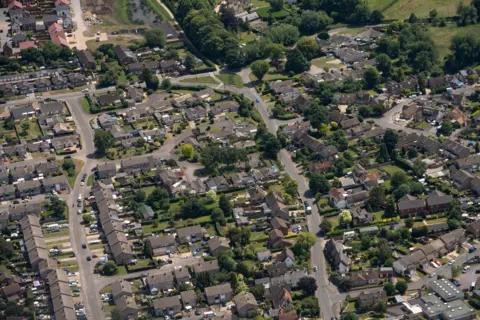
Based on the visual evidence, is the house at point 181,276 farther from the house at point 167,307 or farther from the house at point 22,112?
the house at point 22,112

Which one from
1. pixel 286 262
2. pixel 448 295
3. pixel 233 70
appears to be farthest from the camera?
pixel 233 70

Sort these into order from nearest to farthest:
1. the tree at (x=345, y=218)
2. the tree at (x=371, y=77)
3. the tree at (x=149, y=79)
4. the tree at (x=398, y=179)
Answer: the tree at (x=345, y=218) < the tree at (x=398, y=179) < the tree at (x=371, y=77) < the tree at (x=149, y=79)

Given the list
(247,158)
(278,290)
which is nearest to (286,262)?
(278,290)

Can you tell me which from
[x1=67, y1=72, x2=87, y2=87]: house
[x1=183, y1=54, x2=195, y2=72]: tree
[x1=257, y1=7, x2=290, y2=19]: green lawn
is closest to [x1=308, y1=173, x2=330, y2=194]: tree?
[x1=183, y1=54, x2=195, y2=72]: tree

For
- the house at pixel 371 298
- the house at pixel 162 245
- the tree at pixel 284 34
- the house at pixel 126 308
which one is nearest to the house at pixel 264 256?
the house at pixel 162 245

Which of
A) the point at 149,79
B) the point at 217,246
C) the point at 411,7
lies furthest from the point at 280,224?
the point at 411,7

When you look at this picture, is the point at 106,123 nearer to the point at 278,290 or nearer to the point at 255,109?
the point at 255,109

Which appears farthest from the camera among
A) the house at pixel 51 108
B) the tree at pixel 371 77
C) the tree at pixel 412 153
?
the tree at pixel 371 77
